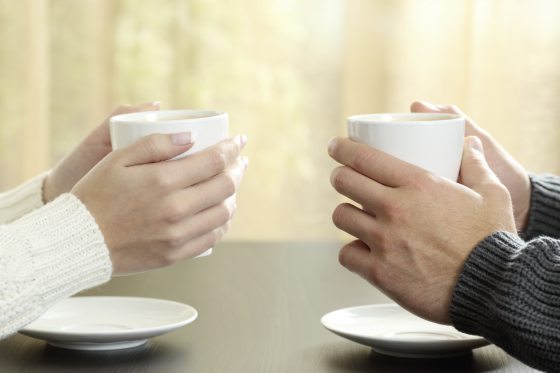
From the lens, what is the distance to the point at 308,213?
2.67 meters

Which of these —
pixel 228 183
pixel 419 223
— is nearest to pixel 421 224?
pixel 419 223

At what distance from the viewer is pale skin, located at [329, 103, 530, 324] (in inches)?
34.8

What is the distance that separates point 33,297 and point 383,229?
36 cm

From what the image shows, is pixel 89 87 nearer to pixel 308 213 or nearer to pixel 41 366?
pixel 308 213

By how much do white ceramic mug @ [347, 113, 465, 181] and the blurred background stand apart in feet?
5.12

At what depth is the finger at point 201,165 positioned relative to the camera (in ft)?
3.08

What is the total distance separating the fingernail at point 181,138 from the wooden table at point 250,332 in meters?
0.22

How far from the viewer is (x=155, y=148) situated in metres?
0.92

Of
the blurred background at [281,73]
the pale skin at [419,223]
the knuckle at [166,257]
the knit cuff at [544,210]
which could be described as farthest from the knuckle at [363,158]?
the blurred background at [281,73]

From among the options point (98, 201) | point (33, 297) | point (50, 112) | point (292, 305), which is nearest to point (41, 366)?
point (33, 297)

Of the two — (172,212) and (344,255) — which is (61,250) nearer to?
(172,212)

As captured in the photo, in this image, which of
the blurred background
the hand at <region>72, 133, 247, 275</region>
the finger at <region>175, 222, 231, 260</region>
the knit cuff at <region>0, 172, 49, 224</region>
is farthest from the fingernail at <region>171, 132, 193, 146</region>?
the blurred background

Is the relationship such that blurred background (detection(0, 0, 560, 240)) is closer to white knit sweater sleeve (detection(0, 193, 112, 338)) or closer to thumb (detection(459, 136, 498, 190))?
thumb (detection(459, 136, 498, 190))

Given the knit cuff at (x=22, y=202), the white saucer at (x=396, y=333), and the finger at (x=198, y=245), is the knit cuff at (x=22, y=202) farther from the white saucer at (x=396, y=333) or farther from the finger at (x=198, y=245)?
the white saucer at (x=396, y=333)
